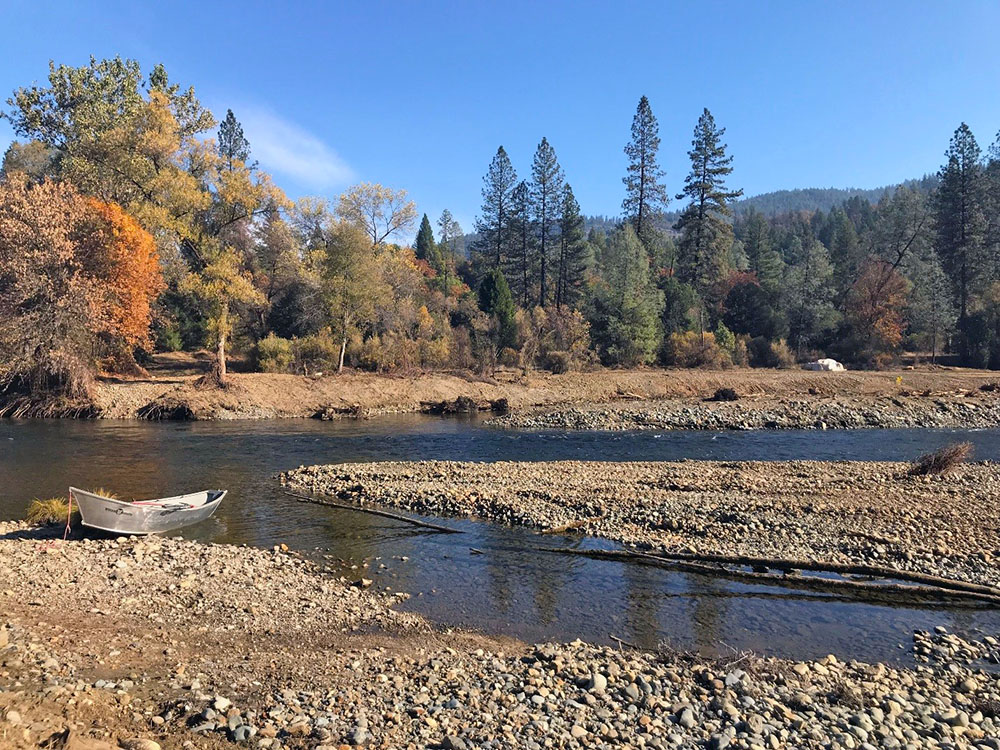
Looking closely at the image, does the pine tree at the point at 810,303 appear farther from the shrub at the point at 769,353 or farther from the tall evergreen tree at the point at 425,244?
the tall evergreen tree at the point at 425,244

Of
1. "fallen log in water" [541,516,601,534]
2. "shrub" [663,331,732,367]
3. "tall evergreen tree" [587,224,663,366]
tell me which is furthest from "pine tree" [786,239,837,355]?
"fallen log in water" [541,516,601,534]

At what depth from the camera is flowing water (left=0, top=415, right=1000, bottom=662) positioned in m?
10.1

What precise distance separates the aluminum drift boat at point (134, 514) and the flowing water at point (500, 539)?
50 centimetres

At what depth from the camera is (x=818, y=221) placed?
5202 inches

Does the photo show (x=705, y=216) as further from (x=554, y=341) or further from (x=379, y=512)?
(x=379, y=512)

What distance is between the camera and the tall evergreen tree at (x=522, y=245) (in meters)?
70.2

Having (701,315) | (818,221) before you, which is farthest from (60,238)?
(818,221)

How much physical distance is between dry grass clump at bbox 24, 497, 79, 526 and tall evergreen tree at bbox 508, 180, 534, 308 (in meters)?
56.3

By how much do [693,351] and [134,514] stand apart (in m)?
48.6

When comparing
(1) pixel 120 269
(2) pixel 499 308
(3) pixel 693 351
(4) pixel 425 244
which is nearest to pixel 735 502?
(1) pixel 120 269

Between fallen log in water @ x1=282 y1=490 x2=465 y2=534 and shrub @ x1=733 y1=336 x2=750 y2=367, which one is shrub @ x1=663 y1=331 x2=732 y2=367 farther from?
fallen log in water @ x1=282 y1=490 x2=465 y2=534

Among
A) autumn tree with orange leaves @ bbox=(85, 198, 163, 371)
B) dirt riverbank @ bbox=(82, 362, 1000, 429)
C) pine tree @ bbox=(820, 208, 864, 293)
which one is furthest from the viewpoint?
pine tree @ bbox=(820, 208, 864, 293)

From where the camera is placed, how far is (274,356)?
44.8m

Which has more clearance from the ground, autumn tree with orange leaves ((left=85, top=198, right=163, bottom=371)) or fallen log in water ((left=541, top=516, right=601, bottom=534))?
autumn tree with orange leaves ((left=85, top=198, right=163, bottom=371))
